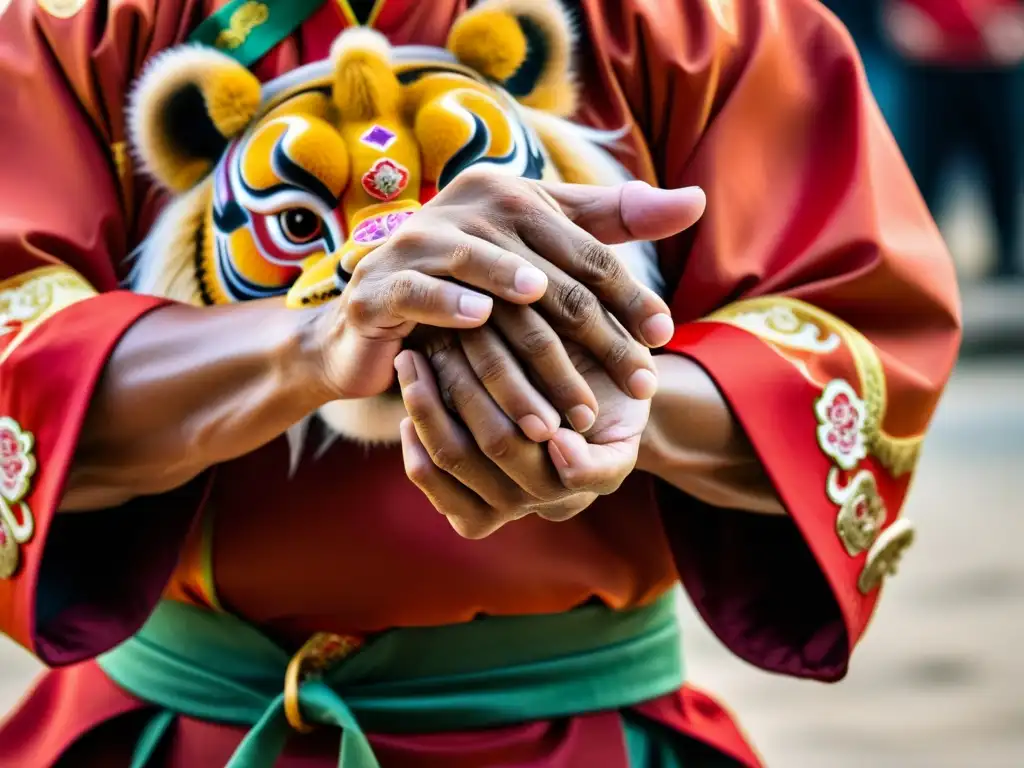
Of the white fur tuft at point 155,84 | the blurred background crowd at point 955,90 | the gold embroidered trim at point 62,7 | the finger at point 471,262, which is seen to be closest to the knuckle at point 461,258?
the finger at point 471,262

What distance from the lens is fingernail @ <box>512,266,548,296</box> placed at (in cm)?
89

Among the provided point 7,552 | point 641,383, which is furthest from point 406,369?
point 7,552

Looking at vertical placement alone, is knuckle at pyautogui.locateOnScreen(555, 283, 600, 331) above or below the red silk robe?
above

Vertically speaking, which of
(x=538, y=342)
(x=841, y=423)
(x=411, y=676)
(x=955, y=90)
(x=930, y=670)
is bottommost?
(x=955, y=90)

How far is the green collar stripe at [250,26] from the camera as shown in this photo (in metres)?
1.14

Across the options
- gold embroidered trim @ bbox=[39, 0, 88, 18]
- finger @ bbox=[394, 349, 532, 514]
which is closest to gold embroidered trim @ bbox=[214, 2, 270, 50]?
gold embroidered trim @ bbox=[39, 0, 88, 18]

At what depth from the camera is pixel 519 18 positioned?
3.76 feet

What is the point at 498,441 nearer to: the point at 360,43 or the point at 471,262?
the point at 471,262

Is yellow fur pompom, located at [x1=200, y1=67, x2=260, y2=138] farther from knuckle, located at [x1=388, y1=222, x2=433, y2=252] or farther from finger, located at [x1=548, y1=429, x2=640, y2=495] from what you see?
finger, located at [x1=548, y1=429, x2=640, y2=495]

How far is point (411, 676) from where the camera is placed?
1.15 meters

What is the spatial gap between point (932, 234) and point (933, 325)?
0.23 feet

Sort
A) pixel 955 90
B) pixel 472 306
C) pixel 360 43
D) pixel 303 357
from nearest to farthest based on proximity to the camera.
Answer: pixel 472 306 < pixel 303 357 < pixel 360 43 < pixel 955 90

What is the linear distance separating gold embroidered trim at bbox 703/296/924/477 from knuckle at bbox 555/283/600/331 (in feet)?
0.76

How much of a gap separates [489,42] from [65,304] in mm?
336
